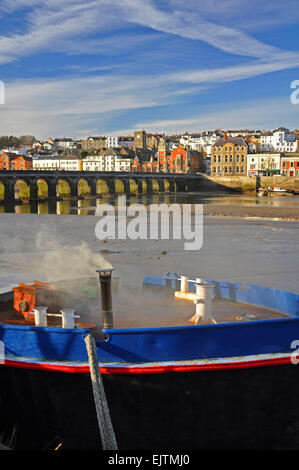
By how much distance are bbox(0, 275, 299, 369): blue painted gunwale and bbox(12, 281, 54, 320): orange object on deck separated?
134 cm

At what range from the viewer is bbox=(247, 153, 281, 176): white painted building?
10988 cm

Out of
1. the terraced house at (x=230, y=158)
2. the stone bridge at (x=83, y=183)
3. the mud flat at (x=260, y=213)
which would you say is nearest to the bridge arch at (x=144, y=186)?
the stone bridge at (x=83, y=183)

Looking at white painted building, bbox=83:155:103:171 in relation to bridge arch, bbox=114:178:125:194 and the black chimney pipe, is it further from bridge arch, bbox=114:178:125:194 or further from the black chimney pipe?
the black chimney pipe

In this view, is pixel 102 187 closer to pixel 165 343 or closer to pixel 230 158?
pixel 230 158

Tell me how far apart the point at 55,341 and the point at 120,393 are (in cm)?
119

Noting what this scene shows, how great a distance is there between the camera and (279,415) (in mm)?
6426

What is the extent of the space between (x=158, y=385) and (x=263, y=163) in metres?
114

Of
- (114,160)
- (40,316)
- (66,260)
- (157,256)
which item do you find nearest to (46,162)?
(114,160)

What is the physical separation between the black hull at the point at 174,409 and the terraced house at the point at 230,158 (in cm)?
11547

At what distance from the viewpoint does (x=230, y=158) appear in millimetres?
117938

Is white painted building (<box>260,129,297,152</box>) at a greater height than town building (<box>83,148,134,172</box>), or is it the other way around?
white painted building (<box>260,129,297,152</box>)

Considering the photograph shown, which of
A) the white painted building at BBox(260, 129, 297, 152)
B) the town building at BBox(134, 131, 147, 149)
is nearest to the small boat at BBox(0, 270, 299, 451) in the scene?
the white painted building at BBox(260, 129, 297, 152)

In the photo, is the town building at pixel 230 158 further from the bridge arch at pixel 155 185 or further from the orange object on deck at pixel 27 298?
the orange object on deck at pixel 27 298

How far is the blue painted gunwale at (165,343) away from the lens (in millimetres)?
6027
